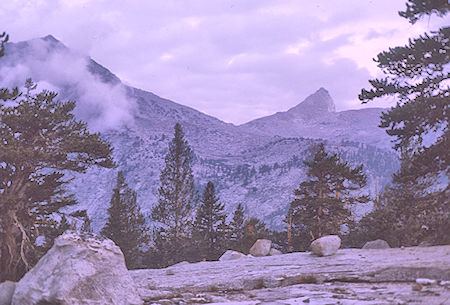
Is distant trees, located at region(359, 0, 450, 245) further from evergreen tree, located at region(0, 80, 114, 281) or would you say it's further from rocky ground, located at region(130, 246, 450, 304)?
evergreen tree, located at region(0, 80, 114, 281)

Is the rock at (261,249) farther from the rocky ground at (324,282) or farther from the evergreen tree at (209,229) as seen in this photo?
the evergreen tree at (209,229)

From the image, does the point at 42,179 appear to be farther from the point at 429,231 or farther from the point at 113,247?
the point at 429,231

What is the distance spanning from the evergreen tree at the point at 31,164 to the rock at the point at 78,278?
11.4m

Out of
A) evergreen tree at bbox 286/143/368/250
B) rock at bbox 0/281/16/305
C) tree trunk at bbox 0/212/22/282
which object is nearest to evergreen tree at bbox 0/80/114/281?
tree trunk at bbox 0/212/22/282

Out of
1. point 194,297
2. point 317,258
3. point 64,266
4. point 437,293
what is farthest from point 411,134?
point 64,266

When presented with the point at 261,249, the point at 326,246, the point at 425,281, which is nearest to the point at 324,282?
the point at 425,281

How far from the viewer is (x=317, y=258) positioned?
47.4 ft

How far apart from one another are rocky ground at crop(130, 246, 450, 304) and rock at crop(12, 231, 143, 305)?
83cm

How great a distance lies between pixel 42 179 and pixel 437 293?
20414mm

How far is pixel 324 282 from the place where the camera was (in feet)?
33.9

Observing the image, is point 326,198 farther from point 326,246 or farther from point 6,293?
point 6,293

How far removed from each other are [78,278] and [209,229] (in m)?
35.7

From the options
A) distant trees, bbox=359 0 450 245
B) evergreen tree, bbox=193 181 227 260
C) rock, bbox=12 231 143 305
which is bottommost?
evergreen tree, bbox=193 181 227 260

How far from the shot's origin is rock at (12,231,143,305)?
7680 mm
